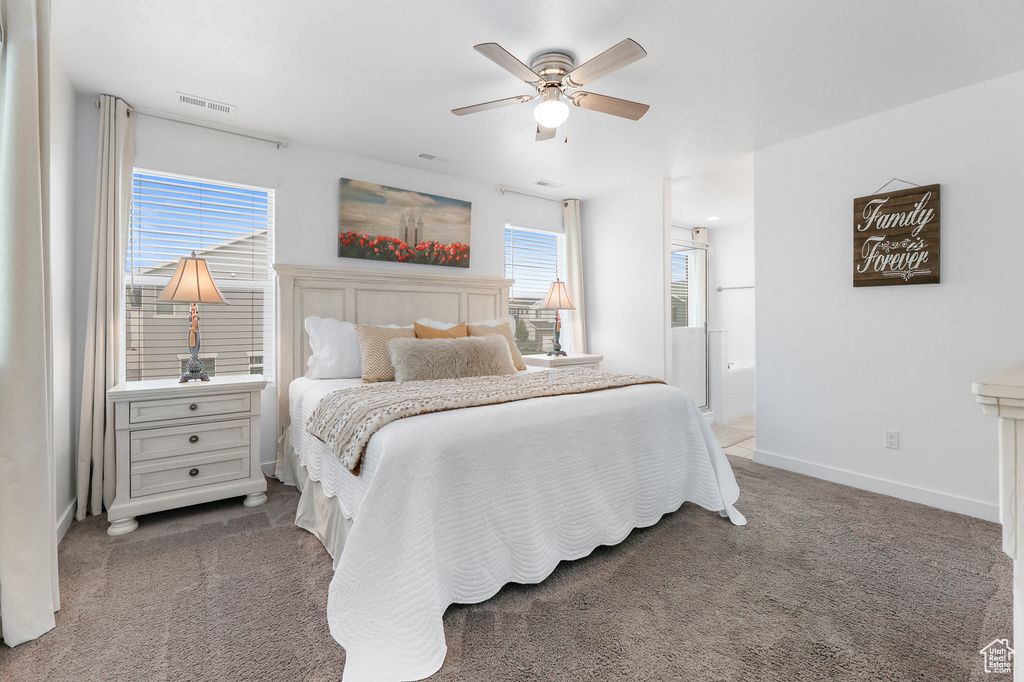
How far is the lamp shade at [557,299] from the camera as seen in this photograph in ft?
15.0

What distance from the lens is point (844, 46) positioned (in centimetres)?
225

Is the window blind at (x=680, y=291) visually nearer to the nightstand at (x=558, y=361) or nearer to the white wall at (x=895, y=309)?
the nightstand at (x=558, y=361)

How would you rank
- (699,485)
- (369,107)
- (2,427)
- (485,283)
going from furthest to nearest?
(485,283) < (369,107) < (699,485) < (2,427)

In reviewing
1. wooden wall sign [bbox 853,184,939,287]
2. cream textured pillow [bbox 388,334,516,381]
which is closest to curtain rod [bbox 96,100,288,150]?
cream textured pillow [bbox 388,334,516,381]

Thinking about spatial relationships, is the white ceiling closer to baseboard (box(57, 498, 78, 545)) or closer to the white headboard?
the white headboard

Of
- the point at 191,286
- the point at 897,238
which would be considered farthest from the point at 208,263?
the point at 897,238

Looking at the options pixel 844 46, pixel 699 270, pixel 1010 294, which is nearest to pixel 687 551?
pixel 1010 294

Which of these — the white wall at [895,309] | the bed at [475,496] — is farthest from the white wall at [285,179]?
the white wall at [895,309]

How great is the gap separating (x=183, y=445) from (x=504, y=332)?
2227 millimetres

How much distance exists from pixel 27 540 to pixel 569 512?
197cm

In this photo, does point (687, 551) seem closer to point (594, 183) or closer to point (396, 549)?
point (396, 549)

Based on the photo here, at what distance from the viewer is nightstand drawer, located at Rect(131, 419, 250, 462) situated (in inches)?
97.6

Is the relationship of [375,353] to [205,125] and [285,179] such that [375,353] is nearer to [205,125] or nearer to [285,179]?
[285,179]

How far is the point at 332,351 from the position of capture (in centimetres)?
317
